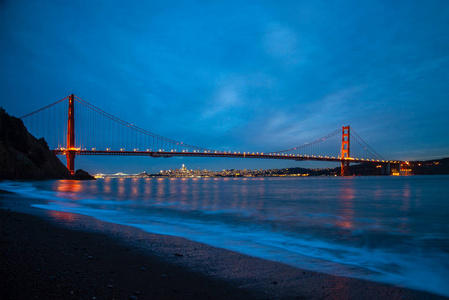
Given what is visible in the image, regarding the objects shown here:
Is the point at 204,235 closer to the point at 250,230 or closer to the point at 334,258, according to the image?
the point at 250,230

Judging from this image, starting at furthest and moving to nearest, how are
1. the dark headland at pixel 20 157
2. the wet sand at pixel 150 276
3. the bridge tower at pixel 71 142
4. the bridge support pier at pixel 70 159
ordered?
the bridge tower at pixel 71 142, the bridge support pier at pixel 70 159, the dark headland at pixel 20 157, the wet sand at pixel 150 276

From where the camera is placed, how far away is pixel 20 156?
110ft

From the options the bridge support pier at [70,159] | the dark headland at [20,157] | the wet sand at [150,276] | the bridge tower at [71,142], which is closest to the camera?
the wet sand at [150,276]

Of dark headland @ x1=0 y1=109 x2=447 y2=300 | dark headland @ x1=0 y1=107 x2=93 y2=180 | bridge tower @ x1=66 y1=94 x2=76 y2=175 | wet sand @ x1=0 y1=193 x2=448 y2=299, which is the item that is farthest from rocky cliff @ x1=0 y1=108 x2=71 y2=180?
wet sand @ x1=0 y1=193 x2=448 y2=299

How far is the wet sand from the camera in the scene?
2.65m

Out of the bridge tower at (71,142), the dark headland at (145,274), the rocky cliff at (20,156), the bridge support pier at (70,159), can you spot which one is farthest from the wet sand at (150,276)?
the bridge tower at (71,142)

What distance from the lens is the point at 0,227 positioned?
4969 millimetres

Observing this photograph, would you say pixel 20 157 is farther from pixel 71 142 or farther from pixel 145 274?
pixel 145 274

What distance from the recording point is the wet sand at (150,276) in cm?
265

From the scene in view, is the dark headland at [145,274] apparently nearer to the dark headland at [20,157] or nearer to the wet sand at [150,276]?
the wet sand at [150,276]

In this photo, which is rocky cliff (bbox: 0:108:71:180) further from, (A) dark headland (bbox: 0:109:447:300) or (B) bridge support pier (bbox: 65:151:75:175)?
(A) dark headland (bbox: 0:109:447:300)

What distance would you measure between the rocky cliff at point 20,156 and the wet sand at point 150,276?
105 feet

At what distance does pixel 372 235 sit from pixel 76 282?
6666 millimetres

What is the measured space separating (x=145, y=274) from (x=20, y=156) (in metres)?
38.7
